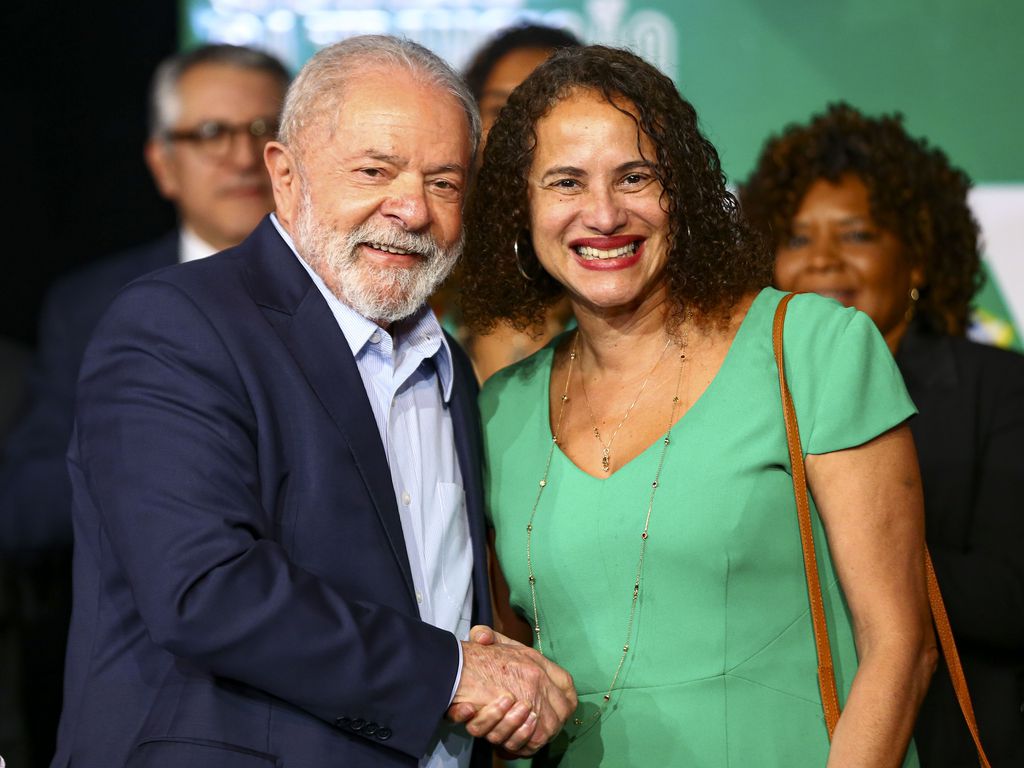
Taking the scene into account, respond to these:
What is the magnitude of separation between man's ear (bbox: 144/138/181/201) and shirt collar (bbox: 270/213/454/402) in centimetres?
198

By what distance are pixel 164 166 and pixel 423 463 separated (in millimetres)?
2384

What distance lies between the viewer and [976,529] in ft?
11.0

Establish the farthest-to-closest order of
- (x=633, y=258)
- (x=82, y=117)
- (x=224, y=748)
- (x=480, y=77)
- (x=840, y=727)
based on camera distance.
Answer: (x=82, y=117) → (x=480, y=77) → (x=633, y=258) → (x=840, y=727) → (x=224, y=748)

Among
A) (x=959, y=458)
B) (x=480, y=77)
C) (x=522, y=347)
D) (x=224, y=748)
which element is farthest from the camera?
(x=480, y=77)

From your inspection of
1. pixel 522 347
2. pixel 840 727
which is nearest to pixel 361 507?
pixel 840 727

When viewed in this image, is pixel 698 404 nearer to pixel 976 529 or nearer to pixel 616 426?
pixel 616 426

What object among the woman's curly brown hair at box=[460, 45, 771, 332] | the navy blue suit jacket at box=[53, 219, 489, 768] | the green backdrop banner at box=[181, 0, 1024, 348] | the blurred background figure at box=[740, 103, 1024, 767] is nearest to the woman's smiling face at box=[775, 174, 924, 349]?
the blurred background figure at box=[740, 103, 1024, 767]

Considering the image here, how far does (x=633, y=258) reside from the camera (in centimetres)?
272

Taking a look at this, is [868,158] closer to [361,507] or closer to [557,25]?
[557,25]

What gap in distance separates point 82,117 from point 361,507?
A: 9.83 ft

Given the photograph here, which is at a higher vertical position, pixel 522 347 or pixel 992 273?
pixel 992 273

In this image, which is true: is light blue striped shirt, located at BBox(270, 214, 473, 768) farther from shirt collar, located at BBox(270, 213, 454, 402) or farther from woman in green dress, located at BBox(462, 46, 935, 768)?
woman in green dress, located at BBox(462, 46, 935, 768)

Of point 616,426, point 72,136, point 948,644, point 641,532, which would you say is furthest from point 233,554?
point 72,136

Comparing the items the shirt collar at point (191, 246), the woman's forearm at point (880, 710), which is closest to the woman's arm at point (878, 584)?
the woman's forearm at point (880, 710)
